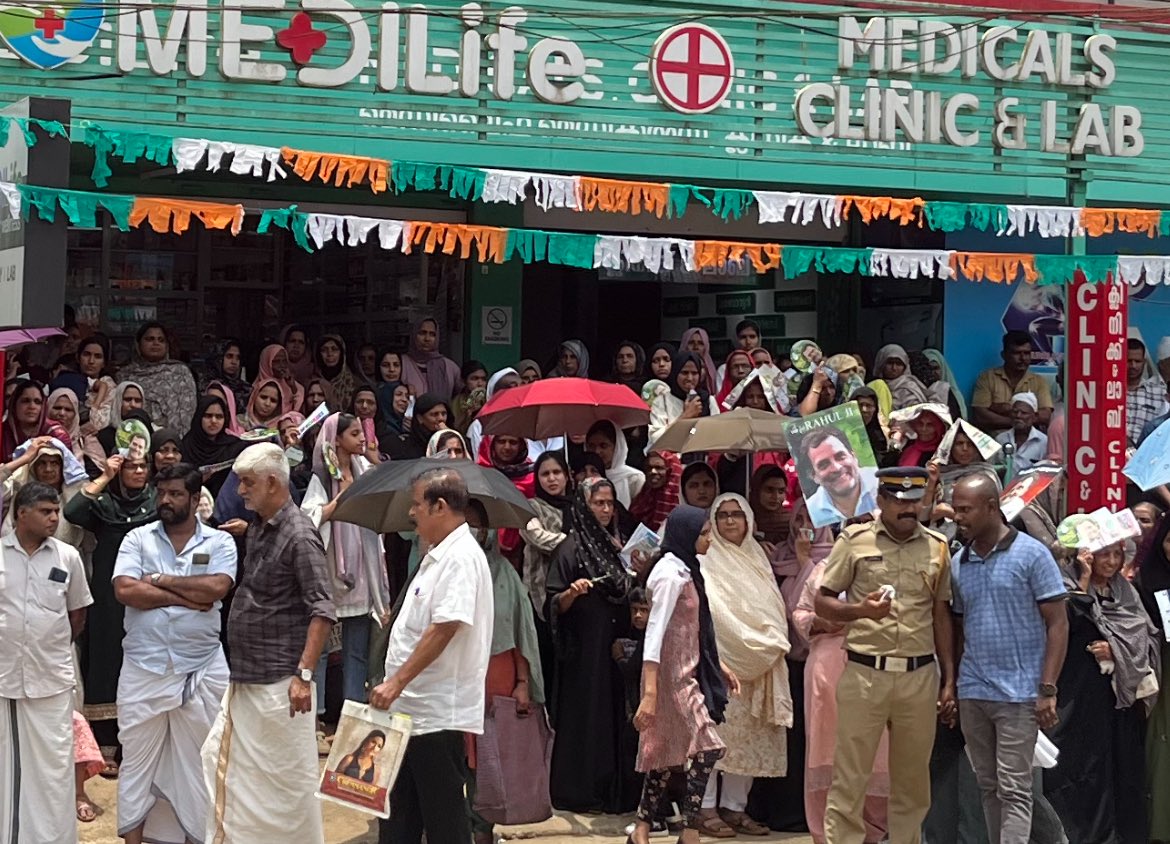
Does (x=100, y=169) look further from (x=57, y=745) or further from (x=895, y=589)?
(x=895, y=589)

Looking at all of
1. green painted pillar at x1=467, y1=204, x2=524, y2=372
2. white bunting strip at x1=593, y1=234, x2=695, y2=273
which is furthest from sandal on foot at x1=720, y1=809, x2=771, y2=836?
green painted pillar at x1=467, y1=204, x2=524, y2=372

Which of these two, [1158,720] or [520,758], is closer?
[520,758]

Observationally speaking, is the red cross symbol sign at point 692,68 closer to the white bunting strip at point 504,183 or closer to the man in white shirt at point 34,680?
the white bunting strip at point 504,183

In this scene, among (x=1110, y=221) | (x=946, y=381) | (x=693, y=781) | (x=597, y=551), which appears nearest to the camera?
(x=693, y=781)

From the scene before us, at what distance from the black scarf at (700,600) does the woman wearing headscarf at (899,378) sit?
14.1ft

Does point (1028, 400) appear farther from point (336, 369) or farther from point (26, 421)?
point (26, 421)

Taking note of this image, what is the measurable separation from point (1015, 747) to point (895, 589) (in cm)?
85

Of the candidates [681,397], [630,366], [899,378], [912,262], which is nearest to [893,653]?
[912,262]

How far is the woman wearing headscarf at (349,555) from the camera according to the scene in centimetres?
1010

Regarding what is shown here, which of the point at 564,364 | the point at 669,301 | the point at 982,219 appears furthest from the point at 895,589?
the point at 669,301

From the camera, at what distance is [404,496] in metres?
8.68

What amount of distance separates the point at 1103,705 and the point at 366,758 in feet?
13.7

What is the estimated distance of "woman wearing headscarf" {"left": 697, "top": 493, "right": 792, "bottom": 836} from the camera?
9438 mm

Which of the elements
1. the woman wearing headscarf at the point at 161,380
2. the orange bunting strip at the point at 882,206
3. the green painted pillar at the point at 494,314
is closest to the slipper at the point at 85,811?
the woman wearing headscarf at the point at 161,380
